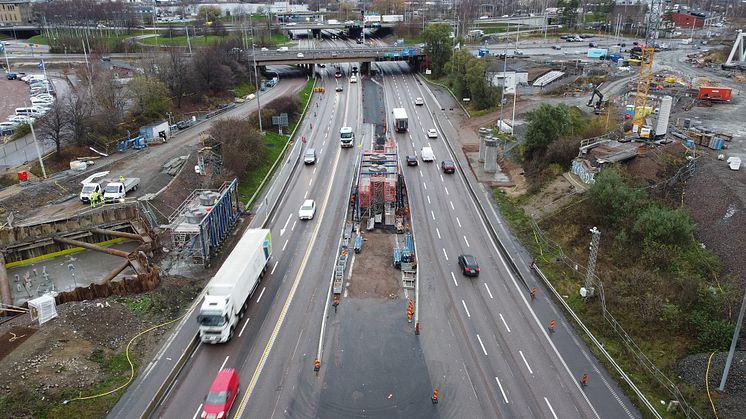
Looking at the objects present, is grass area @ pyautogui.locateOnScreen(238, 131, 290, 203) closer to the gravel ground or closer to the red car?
the red car

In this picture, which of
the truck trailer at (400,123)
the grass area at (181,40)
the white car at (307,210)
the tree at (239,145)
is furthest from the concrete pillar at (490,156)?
the grass area at (181,40)

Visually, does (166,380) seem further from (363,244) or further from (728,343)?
(728,343)

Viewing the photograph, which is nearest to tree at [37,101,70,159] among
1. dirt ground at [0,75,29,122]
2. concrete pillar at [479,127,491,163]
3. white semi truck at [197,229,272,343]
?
dirt ground at [0,75,29,122]

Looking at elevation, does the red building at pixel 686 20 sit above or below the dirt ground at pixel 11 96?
above

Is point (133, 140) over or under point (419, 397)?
over

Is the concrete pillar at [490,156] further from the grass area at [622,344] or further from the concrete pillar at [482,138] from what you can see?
the grass area at [622,344]

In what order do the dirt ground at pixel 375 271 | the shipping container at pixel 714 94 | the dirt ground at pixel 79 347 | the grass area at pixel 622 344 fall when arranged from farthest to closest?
the shipping container at pixel 714 94 → the dirt ground at pixel 375 271 → the grass area at pixel 622 344 → the dirt ground at pixel 79 347

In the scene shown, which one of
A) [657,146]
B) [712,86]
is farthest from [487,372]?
[712,86]
